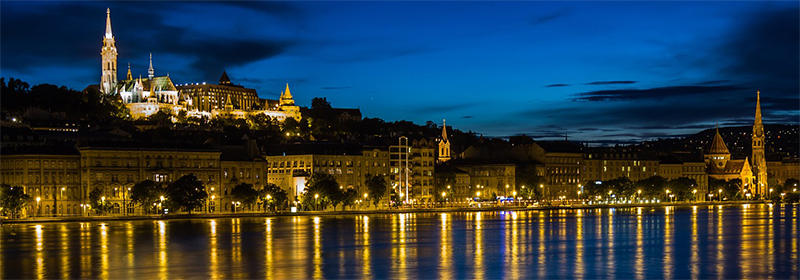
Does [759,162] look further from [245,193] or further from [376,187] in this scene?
[245,193]

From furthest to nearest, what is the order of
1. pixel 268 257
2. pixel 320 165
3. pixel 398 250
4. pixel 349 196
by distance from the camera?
1. pixel 320 165
2. pixel 349 196
3. pixel 398 250
4. pixel 268 257

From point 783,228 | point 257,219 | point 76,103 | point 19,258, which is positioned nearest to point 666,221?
point 783,228

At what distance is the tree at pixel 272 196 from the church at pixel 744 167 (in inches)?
3727

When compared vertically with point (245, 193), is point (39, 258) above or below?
below

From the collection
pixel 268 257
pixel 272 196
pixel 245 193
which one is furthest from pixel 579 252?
pixel 272 196

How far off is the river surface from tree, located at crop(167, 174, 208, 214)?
559cm

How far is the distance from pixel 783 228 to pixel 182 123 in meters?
127

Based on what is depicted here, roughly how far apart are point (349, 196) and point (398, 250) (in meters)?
48.4

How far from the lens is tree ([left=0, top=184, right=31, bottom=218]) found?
87.8 metres

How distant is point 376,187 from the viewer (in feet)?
379

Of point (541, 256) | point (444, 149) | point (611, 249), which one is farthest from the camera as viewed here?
point (444, 149)

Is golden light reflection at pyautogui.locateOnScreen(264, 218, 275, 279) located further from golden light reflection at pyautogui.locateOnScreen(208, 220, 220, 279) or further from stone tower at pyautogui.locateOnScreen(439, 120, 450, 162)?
stone tower at pyautogui.locateOnScreen(439, 120, 450, 162)

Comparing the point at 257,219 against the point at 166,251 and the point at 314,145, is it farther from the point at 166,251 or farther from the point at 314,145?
the point at 166,251

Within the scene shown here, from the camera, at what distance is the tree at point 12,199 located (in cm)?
8781
